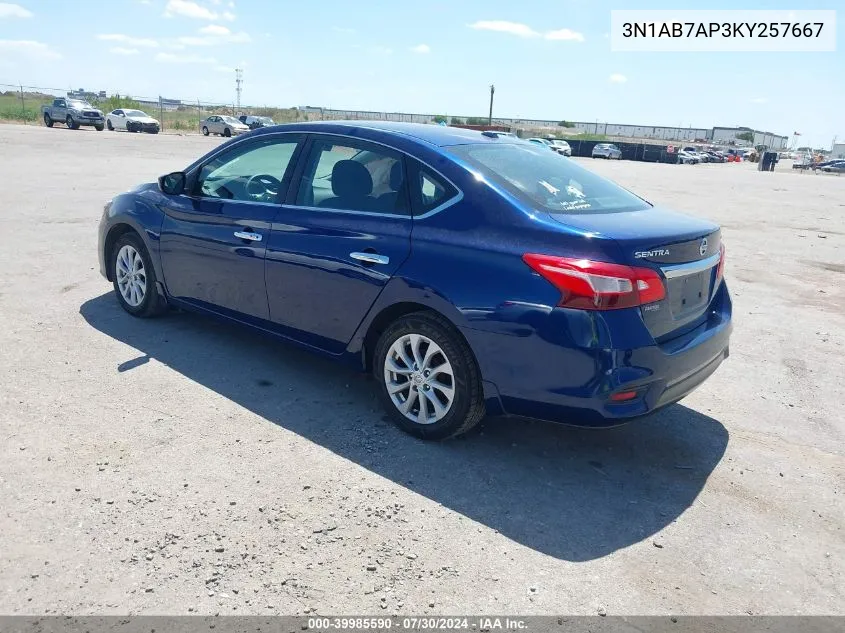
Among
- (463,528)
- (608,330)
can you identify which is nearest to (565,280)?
(608,330)

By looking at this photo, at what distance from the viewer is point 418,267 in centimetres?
374

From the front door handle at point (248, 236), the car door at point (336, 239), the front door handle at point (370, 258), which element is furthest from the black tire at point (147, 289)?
the front door handle at point (370, 258)

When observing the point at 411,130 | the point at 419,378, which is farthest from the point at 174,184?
the point at 419,378

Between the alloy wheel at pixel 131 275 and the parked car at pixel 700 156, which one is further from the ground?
the alloy wheel at pixel 131 275

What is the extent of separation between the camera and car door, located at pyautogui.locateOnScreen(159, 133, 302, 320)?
4.63 m

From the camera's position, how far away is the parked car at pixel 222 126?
47781 mm

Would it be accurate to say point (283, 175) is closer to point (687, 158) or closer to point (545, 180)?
point (545, 180)

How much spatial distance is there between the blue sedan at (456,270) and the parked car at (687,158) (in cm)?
6516

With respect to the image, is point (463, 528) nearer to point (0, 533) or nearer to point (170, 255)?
point (0, 533)

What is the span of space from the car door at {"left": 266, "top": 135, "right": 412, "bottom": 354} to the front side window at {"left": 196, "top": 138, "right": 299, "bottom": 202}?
0.71ft

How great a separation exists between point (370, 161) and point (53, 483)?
2468mm

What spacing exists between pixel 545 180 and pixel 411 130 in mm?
977

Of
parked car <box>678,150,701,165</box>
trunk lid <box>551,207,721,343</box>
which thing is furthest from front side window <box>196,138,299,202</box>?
parked car <box>678,150,701,165</box>

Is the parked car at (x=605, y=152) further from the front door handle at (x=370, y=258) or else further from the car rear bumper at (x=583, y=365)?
the car rear bumper at (x=583, y=365)
